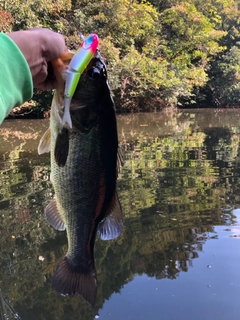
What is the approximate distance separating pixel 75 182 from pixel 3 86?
1.72 feet

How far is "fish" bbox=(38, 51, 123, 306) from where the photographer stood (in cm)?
132

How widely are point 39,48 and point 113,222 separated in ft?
2.38

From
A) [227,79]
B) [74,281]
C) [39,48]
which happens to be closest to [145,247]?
[74,281]

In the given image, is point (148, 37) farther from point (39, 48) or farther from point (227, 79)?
point (39, 48)

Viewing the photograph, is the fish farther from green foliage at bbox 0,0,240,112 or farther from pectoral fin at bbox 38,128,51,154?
green foliage at bbox 0,0,240,112

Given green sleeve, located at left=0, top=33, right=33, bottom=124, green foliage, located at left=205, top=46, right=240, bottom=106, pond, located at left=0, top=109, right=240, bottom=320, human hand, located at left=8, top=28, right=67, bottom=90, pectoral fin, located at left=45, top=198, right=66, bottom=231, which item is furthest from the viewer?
green foliage, located at left=205, top=46, right=240, bottom=106

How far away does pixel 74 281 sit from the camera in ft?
5.03

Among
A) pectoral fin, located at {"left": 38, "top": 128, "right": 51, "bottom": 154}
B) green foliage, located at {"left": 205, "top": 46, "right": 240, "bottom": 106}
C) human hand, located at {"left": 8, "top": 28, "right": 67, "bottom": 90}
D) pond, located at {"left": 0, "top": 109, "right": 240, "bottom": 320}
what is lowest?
green foliage, located at {"left": 205, "top": 46, "right": 240, "bottom": 106}

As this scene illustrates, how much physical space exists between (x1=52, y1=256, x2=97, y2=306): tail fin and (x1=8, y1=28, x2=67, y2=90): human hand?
77 centimetres

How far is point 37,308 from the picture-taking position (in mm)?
3547

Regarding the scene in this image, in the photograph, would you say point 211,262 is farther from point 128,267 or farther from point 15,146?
point 15,146

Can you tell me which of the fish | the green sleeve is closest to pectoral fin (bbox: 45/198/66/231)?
the fish

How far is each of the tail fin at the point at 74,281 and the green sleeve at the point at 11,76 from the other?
761 millimetres

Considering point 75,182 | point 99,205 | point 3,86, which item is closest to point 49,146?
point 75,182
